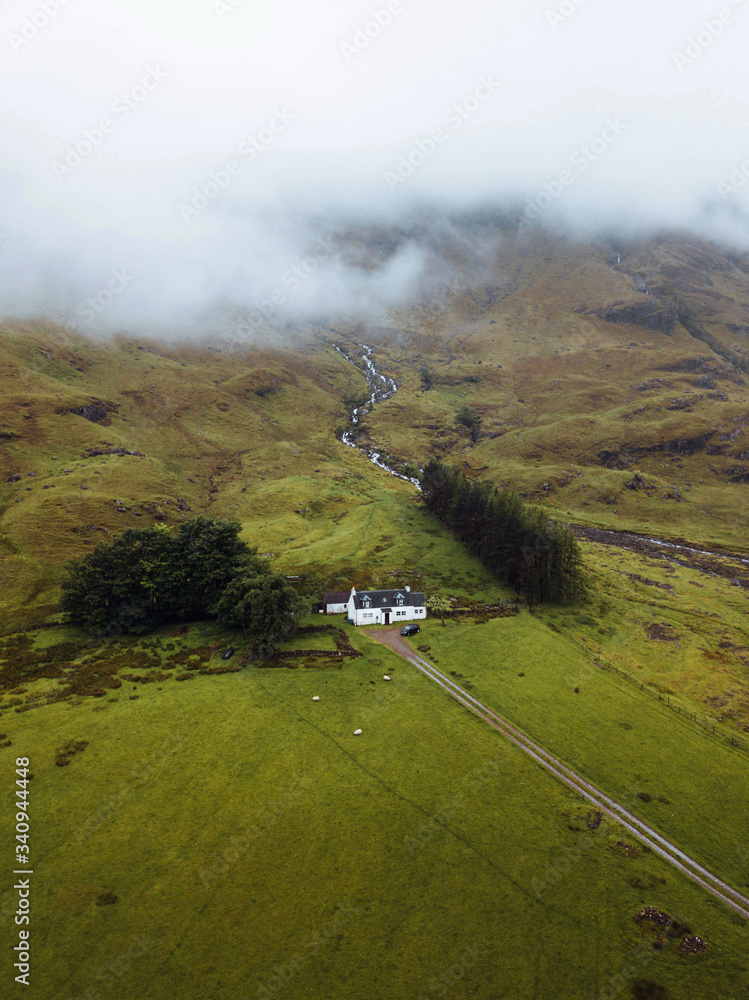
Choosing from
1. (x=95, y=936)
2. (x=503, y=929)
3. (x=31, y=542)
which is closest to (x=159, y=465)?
(x=31, y=542)

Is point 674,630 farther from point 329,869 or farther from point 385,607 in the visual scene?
point 329,869

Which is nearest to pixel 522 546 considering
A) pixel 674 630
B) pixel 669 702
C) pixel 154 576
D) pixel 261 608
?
pixel 674 630

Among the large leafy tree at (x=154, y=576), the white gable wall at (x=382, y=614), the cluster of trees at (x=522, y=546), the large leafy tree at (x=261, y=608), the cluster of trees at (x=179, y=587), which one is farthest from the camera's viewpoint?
the cluster of trees at (x=522, y=546)

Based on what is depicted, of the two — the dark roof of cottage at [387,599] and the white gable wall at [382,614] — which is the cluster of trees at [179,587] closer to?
the white gable wall at [382,614]
